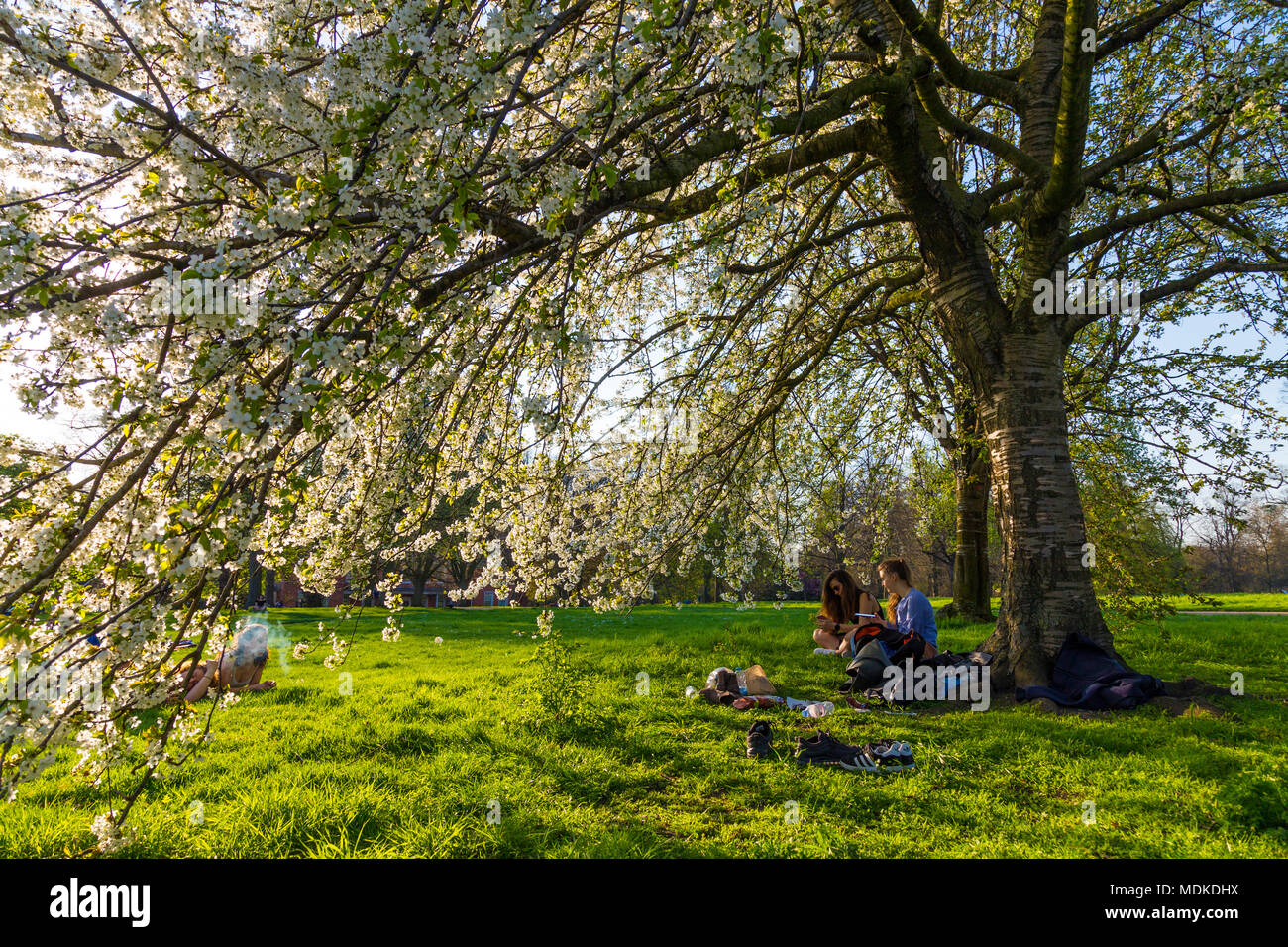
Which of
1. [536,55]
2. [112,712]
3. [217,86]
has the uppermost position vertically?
[217,86]

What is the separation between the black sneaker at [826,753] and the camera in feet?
13.9

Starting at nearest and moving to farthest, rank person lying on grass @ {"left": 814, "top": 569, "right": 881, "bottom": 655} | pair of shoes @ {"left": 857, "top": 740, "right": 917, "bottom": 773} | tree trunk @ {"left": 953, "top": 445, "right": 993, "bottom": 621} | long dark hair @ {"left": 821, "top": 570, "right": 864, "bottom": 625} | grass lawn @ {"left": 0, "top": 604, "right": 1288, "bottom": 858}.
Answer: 1. grass lawn @ {"left": 0, "top": 604, "right": 1288, "bottom": 858}
2. pair of shoes @ {"left": 857, "top": 740, "right": 917, "bottom": 773}
3. person lying on grass @ {"left": 814, "top": 569, "right": 881, "bottom": 655}
4. long dark hair @ {"left": 821, "top": 570, "right": 864, "bottom": 625}
5. tree trunk @ {"left": 953, "top": 445, "right": 993, "bottom": 621}

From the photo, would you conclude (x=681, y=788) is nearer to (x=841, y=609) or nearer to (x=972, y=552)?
(x=841, y=609)

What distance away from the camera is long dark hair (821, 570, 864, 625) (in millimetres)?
7805

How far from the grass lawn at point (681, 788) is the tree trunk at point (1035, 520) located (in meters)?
0.71

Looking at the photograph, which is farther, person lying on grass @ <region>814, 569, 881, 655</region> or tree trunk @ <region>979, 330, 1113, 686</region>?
person lying on grass @ <region>814, 569, 881, 655</region>

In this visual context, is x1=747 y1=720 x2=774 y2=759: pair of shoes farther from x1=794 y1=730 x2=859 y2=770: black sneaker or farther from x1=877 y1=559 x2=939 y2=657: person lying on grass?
x1=877 y1=559 x2=939 y2=657: person lying on grass

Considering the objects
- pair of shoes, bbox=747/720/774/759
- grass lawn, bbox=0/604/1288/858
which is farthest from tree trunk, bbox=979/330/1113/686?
pair of shoes, bbox=747/720/774/759

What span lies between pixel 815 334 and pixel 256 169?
6175 mm

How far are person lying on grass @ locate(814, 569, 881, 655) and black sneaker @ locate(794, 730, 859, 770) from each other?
336 cm

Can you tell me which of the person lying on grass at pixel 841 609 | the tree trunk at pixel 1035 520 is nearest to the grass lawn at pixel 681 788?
the tree trunk at pixel 1035 520
